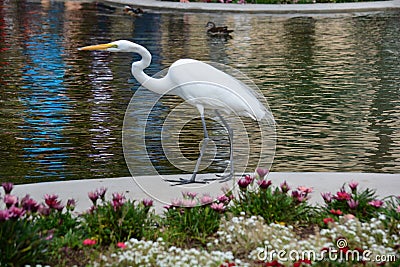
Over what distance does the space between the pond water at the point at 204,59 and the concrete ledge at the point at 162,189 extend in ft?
3.35

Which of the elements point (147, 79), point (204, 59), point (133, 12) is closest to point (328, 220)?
point (147, 79)

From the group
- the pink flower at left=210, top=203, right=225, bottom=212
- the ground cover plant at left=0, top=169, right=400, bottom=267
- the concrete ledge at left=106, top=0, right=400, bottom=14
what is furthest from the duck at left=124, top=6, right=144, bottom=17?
the pink flower at left=210, top=203, right=225, bottom=212

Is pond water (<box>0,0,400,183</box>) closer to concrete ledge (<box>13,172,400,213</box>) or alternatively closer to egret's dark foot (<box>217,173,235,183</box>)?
concrete ledge (<box>13,172,400,213</box>)

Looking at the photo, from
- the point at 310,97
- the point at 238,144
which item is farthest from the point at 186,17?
the point at 238,144

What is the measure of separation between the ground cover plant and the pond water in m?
2.43

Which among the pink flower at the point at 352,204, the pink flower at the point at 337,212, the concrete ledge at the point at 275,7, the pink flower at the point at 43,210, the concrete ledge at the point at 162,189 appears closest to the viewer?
the pink flower at the point at 43,210

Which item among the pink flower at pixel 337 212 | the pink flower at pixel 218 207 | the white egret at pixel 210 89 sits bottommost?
the pink flower at pixel 337 212

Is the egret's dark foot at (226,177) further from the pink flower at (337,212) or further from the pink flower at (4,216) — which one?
the pink flower at (4,216)

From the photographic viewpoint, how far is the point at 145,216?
5918mm

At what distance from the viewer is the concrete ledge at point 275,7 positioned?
25.6m

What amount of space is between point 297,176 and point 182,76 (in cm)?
135

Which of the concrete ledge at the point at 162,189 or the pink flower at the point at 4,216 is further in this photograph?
the concrete ledge at the point at 162,189

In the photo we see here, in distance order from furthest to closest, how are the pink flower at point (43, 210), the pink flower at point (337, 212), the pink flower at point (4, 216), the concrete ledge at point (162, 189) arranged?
the concrete ledge at point (162, 189), the pink flower at point (337, 212), the pink flower at point (43, 210), the pink flower at point (4, 216)

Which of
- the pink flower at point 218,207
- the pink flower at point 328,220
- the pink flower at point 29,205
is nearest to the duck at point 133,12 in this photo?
the pink flower at point 218,207
